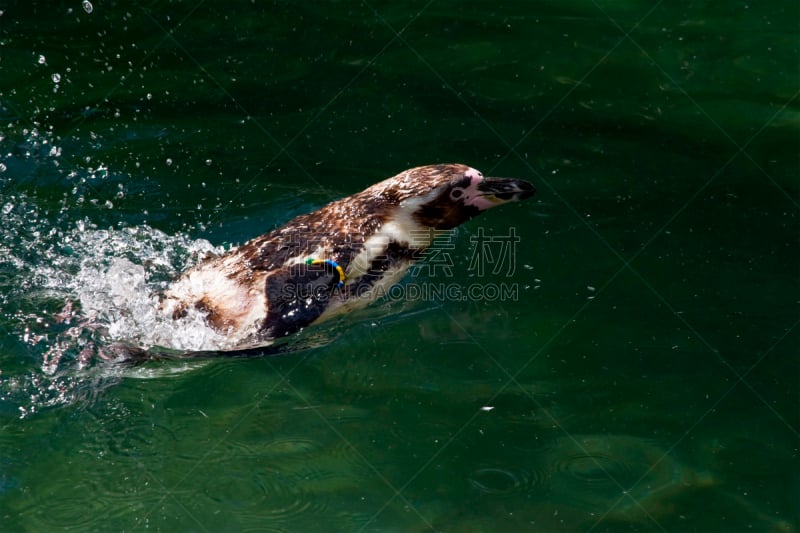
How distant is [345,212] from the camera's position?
6.39m

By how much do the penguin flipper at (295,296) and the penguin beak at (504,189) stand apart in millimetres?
1260

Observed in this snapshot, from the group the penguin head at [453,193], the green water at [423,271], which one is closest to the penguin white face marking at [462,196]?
the penguin head at [453,193]

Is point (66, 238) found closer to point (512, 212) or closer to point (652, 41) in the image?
point (512, 212)

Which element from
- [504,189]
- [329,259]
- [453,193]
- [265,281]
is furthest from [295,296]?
[504,189]

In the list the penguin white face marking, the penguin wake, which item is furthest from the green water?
the penguin white face marking

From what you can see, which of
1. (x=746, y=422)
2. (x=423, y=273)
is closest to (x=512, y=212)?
(x=423, y=273)

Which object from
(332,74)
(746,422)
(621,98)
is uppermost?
(332,74)

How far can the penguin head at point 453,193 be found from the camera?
21.0 ft

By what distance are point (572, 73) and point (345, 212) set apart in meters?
3.84

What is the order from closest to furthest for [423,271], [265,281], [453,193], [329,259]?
[265,281] → [329,259] → [453,193] → [423,271]

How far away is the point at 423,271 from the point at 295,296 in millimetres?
1378

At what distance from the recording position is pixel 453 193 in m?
6.46

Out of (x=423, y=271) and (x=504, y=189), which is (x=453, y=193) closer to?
(x=504, y=189)

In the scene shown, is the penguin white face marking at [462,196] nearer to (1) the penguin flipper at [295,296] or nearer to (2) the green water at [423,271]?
(2) the green water at [423,271]
